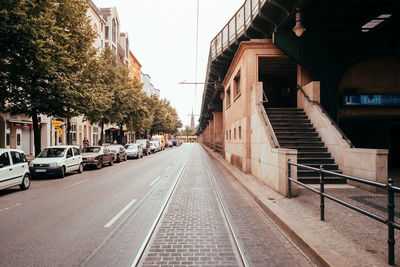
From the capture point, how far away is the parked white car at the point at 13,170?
882 cm

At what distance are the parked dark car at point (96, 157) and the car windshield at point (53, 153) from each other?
278cm

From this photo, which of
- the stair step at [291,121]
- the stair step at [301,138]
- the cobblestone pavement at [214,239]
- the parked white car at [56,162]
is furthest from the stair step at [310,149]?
the parked white car at [56,162]

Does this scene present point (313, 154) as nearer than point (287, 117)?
Yes

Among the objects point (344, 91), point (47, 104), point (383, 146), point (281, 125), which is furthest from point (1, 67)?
point (383, 146)

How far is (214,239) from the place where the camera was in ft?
15.7

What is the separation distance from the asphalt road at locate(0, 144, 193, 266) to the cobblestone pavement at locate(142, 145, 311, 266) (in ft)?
1.46

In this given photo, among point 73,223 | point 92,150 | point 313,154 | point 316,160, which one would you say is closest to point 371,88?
point 313,154

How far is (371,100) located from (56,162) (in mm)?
16027

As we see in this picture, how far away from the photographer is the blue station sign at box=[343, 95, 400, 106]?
1354cm

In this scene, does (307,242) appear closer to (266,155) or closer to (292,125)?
(266,155)

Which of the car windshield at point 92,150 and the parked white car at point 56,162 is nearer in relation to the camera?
the parked white car at point 56,162

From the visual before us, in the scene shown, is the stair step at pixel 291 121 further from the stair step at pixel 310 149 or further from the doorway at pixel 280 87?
the doorway at pixel 280 87

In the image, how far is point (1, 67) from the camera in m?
12.0

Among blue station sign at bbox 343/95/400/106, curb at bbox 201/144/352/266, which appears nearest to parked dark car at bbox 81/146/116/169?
curb at bbox 201/144/352/266
